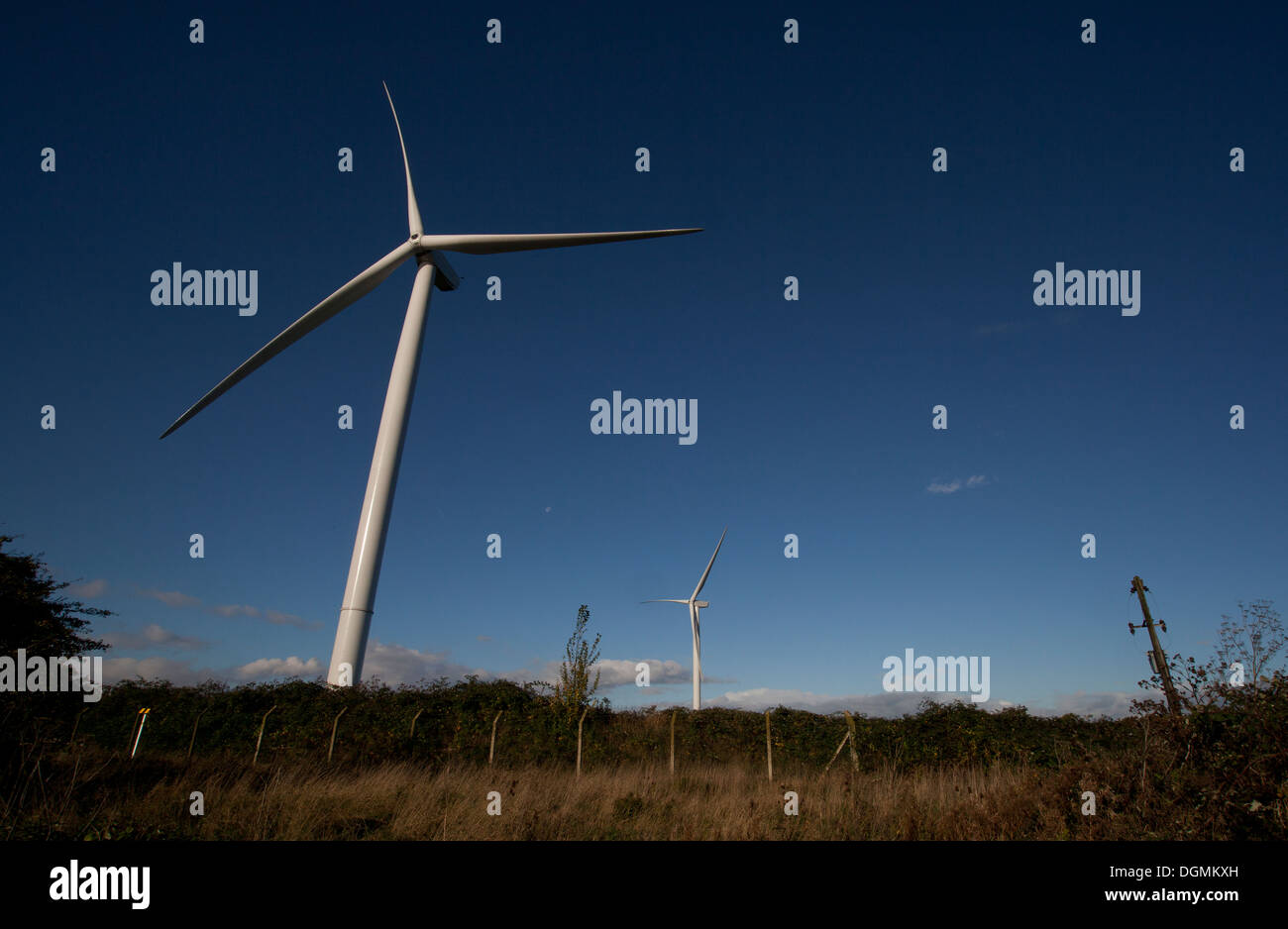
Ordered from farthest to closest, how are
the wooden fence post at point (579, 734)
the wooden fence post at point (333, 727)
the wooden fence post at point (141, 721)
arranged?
the wooden fence post at point (141, 721) < the wooden fence post at point (333, 727) < the wooden fence post at point (579, 734)

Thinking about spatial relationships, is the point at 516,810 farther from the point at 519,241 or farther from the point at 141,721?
the point at 519,241

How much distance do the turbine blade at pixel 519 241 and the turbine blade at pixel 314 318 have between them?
164cm

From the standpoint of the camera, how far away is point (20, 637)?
10875mm

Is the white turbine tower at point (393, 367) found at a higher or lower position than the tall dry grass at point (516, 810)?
higher

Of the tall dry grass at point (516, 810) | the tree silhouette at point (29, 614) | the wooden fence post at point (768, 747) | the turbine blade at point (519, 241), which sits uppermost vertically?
the turbine blade at point (519, 241)

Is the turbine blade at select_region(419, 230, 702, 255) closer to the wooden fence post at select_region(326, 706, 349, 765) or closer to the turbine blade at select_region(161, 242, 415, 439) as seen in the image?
the turbine blade at select_region(161, 242, 415, 439)

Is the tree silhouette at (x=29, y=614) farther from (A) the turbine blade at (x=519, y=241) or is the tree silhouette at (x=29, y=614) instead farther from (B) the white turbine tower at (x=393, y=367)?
(A) the turbine blade at (x=519, y=241)

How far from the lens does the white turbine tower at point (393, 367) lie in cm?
1891

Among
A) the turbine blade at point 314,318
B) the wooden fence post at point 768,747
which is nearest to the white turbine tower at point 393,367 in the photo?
the turbine blade at point 314,318

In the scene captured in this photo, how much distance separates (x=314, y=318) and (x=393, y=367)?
11.1 ft

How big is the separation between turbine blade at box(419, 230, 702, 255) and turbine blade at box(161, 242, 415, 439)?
1.64 metres
